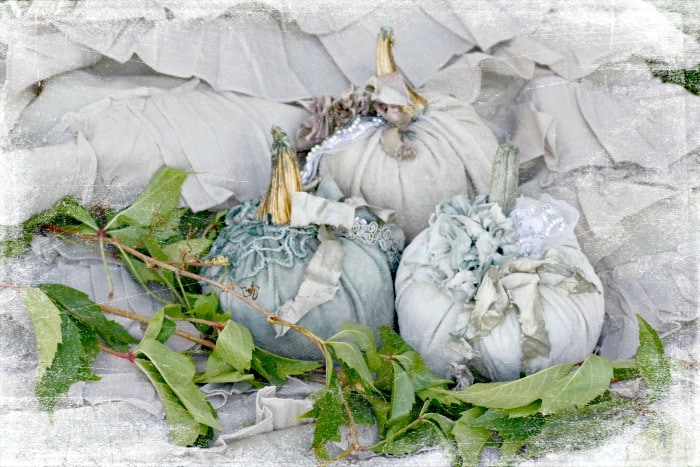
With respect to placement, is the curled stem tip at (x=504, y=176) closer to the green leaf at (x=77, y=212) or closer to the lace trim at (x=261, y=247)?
the lace trim at (x=261, y=247)

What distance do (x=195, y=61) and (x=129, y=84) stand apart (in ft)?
0.34

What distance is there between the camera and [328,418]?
0.94 metres

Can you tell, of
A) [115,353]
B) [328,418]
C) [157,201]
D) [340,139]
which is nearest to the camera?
[328,418]

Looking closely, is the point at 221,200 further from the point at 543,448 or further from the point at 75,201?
the point at 543,448

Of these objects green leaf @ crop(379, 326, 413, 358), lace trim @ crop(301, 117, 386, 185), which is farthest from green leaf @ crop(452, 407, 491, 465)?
lace trim @ crop(301, 117, 386, 185)

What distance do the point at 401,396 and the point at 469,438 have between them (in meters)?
0.09

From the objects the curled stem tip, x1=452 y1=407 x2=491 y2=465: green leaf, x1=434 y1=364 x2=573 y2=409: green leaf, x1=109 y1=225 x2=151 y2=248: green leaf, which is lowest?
x1=452 y1=407 x2=491 y2=465: green leaf

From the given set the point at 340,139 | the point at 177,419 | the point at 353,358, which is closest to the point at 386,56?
the point at 340,139

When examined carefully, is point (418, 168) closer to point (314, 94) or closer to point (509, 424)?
point (314, 94)

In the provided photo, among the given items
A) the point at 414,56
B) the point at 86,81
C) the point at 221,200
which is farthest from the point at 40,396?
the point at 414,56

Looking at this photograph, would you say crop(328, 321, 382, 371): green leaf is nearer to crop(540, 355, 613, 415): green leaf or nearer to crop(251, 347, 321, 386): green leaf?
crop(251, 347, 321, 386): green leaf

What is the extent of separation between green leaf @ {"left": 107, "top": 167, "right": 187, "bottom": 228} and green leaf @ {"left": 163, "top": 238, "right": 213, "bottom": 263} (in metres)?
0.04

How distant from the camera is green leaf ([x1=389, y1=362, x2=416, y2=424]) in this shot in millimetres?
986

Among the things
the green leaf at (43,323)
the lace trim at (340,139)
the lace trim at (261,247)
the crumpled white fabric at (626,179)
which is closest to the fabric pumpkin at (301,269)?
the lace trim at (261,247)
